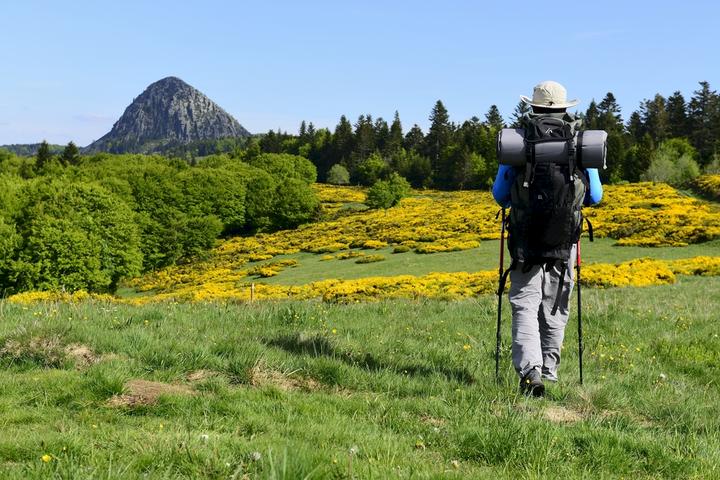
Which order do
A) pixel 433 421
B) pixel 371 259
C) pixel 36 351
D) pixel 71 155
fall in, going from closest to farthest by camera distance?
pixel 433 421
pixel 36 351
pixel 371 259
pixel 71 155

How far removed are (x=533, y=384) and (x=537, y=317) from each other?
2.67ft

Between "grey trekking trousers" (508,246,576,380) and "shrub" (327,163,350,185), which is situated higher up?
"shrub" (327,163,350,185)

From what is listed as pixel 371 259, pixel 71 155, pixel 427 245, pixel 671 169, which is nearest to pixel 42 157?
pixel 71 155

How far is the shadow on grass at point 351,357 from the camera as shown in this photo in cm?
582

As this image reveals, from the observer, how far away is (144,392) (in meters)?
4.64

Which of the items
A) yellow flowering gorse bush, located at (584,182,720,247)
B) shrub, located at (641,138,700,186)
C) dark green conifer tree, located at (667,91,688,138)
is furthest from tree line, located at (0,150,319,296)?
dark green conifer tree, located at (667,91,688,138)

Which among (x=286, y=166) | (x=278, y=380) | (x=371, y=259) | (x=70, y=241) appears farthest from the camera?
(x=286, y=166)

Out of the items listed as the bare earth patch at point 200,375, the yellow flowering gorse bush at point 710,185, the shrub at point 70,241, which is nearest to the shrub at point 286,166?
the shrub at point 70,241

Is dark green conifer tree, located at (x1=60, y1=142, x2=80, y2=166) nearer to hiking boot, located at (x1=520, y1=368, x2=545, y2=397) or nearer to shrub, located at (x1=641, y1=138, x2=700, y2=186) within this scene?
shrub, located at (x1=641, y1=138, x2=700, y2=186)

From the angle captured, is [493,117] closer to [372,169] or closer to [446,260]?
[372,169]

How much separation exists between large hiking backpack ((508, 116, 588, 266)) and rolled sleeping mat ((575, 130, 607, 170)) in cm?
8

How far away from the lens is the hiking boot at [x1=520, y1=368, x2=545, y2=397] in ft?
16.5

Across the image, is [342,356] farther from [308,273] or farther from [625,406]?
[308,273]

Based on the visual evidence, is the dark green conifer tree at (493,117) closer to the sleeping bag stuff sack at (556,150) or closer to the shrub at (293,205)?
the shrub at (293,205)
